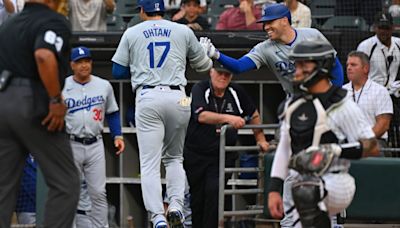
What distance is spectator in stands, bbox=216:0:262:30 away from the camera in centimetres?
1313

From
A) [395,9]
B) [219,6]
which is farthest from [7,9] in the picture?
[395,9]

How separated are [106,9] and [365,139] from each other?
24.7ft

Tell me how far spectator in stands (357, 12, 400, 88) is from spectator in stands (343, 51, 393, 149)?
A: 1364 millimetres

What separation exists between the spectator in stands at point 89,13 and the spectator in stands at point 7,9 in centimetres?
88

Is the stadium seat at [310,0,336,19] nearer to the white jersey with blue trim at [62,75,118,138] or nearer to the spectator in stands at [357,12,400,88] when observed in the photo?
the spectator in stands at [357,12,400,88]

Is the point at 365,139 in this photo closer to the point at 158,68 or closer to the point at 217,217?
the point at 158,68

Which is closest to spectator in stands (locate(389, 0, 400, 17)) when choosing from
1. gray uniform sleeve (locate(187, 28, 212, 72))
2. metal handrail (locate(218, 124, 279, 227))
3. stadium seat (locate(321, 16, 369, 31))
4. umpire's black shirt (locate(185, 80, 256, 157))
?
stadium seat (locate(321, 16, 369, 31))

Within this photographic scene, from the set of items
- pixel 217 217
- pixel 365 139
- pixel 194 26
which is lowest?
pixel 217 217

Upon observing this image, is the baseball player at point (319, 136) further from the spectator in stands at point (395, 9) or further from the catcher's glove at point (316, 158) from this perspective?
the spectator in stands at point (395, 9)

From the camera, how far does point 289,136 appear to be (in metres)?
6.91

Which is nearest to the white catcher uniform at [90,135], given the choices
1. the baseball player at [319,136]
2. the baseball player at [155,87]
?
the baseball player at [155,87]

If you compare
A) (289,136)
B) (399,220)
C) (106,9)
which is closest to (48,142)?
(289,136)

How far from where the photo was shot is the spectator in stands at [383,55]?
39.9 ft

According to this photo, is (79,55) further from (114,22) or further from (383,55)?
(114,22)
